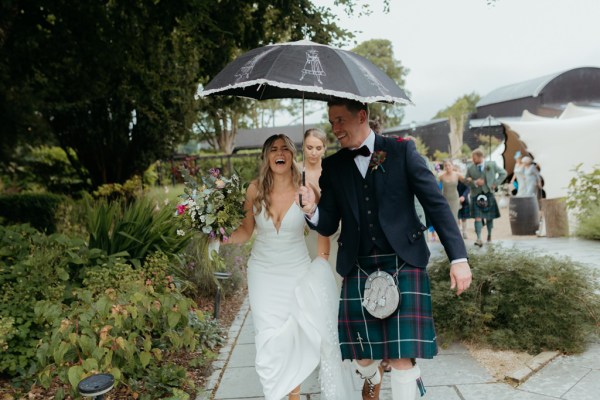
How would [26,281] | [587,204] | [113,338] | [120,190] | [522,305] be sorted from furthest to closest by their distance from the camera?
1. [120,190]
2. [587,204]
3. [522,305]
4. [26,281]
5. [113,338]

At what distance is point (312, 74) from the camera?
112 inches

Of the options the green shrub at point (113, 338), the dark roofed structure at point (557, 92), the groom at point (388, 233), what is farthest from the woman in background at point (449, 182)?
the dark roofed structure at point (557, 92)

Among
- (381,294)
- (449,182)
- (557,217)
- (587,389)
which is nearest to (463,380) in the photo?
(587,389)

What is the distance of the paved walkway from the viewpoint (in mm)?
3719

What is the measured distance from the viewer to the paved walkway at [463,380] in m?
3.72

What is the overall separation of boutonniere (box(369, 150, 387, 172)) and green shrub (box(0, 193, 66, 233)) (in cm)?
969

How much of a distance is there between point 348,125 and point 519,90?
4164 centimetres

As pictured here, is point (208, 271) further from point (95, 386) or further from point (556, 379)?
point (556, 379)

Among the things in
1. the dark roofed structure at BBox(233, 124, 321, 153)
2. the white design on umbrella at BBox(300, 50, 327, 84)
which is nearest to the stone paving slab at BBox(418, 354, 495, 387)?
the white design on umbrella at BBox(300, 50, 327, 84)

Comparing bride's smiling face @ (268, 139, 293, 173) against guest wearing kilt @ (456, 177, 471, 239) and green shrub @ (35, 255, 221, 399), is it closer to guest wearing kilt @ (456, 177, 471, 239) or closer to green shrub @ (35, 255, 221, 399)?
green shrub @ (35, 255, 221, 399)

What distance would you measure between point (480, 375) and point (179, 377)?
95.4 inches

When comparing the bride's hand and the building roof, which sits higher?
the building roof

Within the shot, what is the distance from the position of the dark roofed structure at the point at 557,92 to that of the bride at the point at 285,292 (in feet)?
124

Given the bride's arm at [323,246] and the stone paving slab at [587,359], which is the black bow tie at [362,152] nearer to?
the bride's arm at [323,246]
